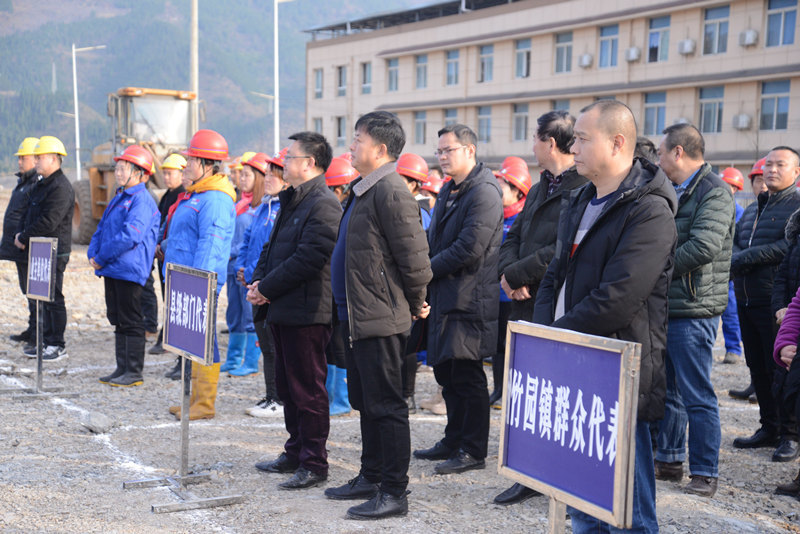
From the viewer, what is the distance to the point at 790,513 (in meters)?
5.03

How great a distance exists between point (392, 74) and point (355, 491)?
44327mm

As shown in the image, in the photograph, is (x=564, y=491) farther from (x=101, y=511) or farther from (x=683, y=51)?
(x=683, y=51)

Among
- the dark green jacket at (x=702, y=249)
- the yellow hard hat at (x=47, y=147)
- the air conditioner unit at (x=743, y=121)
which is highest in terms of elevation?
the air conditioner unit at (x=743, y=121)

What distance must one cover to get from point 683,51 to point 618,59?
3.32 meters

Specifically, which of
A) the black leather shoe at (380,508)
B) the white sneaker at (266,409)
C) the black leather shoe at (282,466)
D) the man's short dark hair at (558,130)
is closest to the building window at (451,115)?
the white sneaker at (266,409)

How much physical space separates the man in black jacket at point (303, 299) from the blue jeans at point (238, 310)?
314cm

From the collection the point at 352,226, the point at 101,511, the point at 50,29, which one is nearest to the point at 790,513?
the point at 352,226

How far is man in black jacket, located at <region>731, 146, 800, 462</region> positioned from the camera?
6.52 metres

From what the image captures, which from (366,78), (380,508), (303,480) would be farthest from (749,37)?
(380,508)

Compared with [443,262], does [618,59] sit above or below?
above

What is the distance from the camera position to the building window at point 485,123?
141 feet

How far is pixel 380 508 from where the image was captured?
15.5ft

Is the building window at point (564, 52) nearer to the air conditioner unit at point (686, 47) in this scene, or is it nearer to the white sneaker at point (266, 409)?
the air conditioner unit at point (686, 47)

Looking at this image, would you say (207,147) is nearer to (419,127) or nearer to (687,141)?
(687,141)
